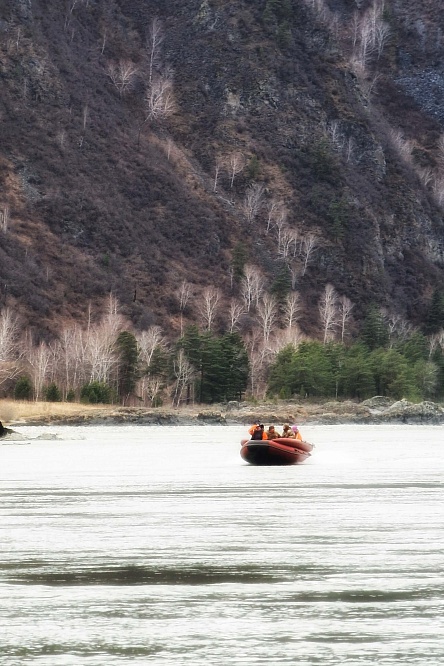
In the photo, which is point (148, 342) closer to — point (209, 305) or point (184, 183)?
point (209, 305)

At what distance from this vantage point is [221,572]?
19.5 meters

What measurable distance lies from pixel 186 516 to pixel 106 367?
9660 centimetres

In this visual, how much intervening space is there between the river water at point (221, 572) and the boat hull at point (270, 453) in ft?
34.3

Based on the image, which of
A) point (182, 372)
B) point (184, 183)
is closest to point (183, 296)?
point (184, 183)

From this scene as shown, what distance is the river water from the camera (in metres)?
14.2

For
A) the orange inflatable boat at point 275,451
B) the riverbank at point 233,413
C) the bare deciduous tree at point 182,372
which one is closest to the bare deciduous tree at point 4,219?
the bare deciduous tree at point 182,372

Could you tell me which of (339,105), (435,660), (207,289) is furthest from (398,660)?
(339,105)

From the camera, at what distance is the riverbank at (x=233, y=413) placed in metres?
104

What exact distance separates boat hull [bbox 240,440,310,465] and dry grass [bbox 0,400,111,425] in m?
47.7

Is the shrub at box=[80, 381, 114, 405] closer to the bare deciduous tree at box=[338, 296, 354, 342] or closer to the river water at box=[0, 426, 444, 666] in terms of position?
the bare deciduous tree at box=[338, 296, 354, 342]

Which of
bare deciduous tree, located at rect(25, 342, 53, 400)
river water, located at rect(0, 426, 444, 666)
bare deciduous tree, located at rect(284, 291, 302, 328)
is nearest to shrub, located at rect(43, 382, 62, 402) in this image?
bare deciduous tree, located at rect(25, 342, 53, 400)

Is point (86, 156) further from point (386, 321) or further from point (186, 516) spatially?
point (186, 516)

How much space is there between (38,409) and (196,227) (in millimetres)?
67543

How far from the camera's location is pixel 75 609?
54.2 feet
